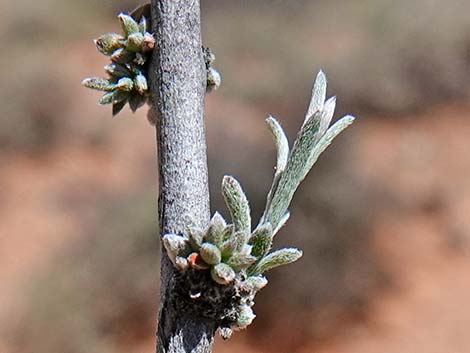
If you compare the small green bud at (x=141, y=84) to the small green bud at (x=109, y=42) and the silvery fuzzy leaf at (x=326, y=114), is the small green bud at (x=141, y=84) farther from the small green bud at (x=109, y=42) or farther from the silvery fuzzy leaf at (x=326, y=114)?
the silvery fuzzy leaf at (x=326, y=114)

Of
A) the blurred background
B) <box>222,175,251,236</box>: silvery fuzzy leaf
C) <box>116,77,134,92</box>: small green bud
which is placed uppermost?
the blurred background

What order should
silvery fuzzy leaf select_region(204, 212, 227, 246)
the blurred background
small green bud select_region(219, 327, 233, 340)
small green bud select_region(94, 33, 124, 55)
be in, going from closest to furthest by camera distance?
silvery fuzzy leaf select_region(204, 212, 227, 246) < small green bud select_region(219, 327, 233, 340) < small green bud select_region(94, 33, 124, 55) < the blurred background

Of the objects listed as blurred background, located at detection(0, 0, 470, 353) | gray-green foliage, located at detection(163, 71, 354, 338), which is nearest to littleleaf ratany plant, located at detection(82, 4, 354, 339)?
gray-green foliage, located at detection(163, 71, 354, 338)

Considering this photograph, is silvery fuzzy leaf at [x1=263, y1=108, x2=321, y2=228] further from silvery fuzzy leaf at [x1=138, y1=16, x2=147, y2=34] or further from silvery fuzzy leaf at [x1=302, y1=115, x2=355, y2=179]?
silvery fuzzy leaf at [x1=138, y1=16, x2=147, y2=34]

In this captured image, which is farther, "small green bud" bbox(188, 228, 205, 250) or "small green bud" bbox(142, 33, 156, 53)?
"small green bud" bbox(142, 33, 156, 53)

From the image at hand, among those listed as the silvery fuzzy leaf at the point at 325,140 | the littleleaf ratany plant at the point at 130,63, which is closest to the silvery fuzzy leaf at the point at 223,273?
the silvery fuzzy leaf at the point at 325,140

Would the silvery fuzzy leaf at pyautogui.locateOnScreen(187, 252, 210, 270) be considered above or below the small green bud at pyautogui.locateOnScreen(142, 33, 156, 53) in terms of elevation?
below

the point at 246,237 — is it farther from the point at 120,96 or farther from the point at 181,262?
the point at 120,96
